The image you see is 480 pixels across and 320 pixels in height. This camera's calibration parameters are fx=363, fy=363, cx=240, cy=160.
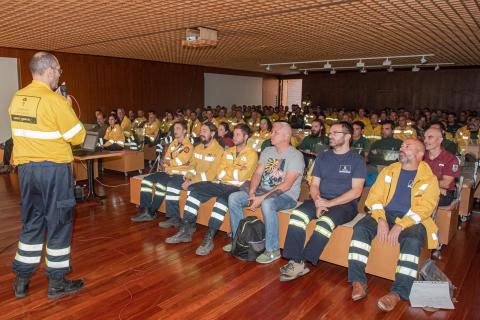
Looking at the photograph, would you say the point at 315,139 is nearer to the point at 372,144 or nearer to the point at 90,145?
the point at 372,144

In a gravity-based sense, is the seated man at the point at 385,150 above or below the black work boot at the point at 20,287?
above

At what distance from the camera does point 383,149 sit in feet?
19.9

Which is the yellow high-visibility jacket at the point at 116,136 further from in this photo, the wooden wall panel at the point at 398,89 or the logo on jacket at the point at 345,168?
the wooden wall panel at the point at 398,89

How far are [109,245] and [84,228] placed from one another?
72 centimetres

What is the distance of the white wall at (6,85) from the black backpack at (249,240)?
7.69 metres

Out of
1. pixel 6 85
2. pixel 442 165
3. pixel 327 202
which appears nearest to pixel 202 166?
pixel 327 202

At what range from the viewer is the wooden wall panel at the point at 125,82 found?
31.9 feet

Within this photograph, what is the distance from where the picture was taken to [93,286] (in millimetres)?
3090

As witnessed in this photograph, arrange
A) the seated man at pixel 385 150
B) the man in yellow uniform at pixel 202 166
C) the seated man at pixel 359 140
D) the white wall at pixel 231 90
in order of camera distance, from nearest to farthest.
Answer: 1. the man in yellow uniform at pixel 202 166
2. the seated man at pixel 385 150
3. the seated man at pixel 359 140
4. the white wall at pixel 231 90

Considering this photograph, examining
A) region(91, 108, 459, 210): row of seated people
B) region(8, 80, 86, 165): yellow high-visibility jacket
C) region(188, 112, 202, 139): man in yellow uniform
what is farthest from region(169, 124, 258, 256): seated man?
region(188, 112, 202, 139): man in yellow uniform

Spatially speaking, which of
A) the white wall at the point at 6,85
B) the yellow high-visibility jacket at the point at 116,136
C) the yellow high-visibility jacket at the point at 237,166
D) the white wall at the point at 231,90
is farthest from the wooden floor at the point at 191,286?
the white wall at the point at 231,90

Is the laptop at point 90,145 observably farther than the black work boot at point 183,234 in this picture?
Yes

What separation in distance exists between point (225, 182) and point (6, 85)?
717cm

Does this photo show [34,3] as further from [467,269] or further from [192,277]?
[467,269]
